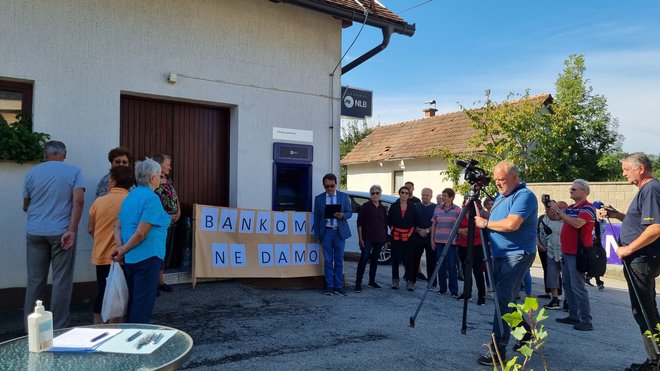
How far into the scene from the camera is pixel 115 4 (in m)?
6.45

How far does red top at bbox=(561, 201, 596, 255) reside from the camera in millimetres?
6242

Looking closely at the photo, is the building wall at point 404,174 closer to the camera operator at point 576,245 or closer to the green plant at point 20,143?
the camera operator at point 576,245

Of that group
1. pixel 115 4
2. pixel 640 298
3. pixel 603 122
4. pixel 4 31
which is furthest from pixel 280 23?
pixel 603 122

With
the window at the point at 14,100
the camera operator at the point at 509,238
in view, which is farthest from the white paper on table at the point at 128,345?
the window at the point at 14,100

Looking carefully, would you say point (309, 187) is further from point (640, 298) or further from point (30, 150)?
point (640, 298)

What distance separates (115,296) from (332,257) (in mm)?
4107

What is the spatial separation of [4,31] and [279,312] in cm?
467

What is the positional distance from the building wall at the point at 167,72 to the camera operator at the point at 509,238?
13.0 feet

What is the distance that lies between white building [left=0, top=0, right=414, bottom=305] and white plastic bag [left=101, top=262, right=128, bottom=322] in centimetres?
231

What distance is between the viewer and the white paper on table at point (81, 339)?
2.43 metres

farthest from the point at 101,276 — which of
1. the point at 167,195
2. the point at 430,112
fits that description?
the point at 430,112

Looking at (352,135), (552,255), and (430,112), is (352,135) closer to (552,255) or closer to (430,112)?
(430,112)

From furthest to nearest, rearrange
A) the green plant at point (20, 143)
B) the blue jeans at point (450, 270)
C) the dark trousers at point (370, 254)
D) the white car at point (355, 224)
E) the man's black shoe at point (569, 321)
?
the white car at point (355, 224)
the dark trousers at point (370, 254)
the blue jeans at point (450, 270)
the man's black shoe at point (569, 321)
the green plant at point (20, 143)

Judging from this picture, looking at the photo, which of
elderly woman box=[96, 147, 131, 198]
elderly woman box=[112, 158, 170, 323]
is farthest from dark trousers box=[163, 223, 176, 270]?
elderly woman box=[112, 158, 170, 323]
